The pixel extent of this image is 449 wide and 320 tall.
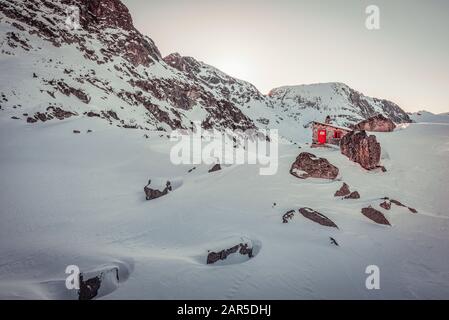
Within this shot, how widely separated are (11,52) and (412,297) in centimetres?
6002

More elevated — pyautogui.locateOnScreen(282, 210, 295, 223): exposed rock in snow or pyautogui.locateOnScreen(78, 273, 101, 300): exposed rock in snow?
pyautogui.locateOnScreen(282, 210, 295, 223): exposed rock in snow

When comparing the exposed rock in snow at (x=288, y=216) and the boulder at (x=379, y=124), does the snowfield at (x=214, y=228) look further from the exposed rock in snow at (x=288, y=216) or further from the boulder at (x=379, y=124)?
the boulder at (x=379, y=124)

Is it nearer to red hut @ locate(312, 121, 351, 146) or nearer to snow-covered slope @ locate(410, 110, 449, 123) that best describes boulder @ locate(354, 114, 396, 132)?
red hut @ locate(312, 121, 351, 146)

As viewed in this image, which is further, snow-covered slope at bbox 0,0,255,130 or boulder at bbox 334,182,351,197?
snow-covered slope at bbox 0,0,255,130

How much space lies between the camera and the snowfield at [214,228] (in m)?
10.3

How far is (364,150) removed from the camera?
74.4 ft

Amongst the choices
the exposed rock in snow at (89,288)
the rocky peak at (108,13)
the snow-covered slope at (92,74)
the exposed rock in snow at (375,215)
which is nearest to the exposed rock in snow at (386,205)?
the exposed rock in snow at (375,215)

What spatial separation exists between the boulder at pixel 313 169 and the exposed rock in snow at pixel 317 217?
497 cm

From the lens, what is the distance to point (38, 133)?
98.0ft

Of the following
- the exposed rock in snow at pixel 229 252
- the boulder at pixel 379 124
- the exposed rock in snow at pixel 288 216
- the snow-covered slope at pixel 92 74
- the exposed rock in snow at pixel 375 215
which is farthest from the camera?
the snow-covered slope at pixel 92 74

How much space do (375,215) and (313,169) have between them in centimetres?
554

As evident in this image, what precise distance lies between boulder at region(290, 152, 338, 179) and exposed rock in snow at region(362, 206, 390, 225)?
14.1ft

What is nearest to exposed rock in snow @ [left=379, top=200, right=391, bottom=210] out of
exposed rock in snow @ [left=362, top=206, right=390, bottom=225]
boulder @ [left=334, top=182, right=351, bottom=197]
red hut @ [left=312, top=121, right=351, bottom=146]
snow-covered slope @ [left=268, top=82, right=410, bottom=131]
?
exposed rock in snow @ [left=362, top=206, right=390, bottom=225]

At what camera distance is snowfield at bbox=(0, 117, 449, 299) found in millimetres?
10266
